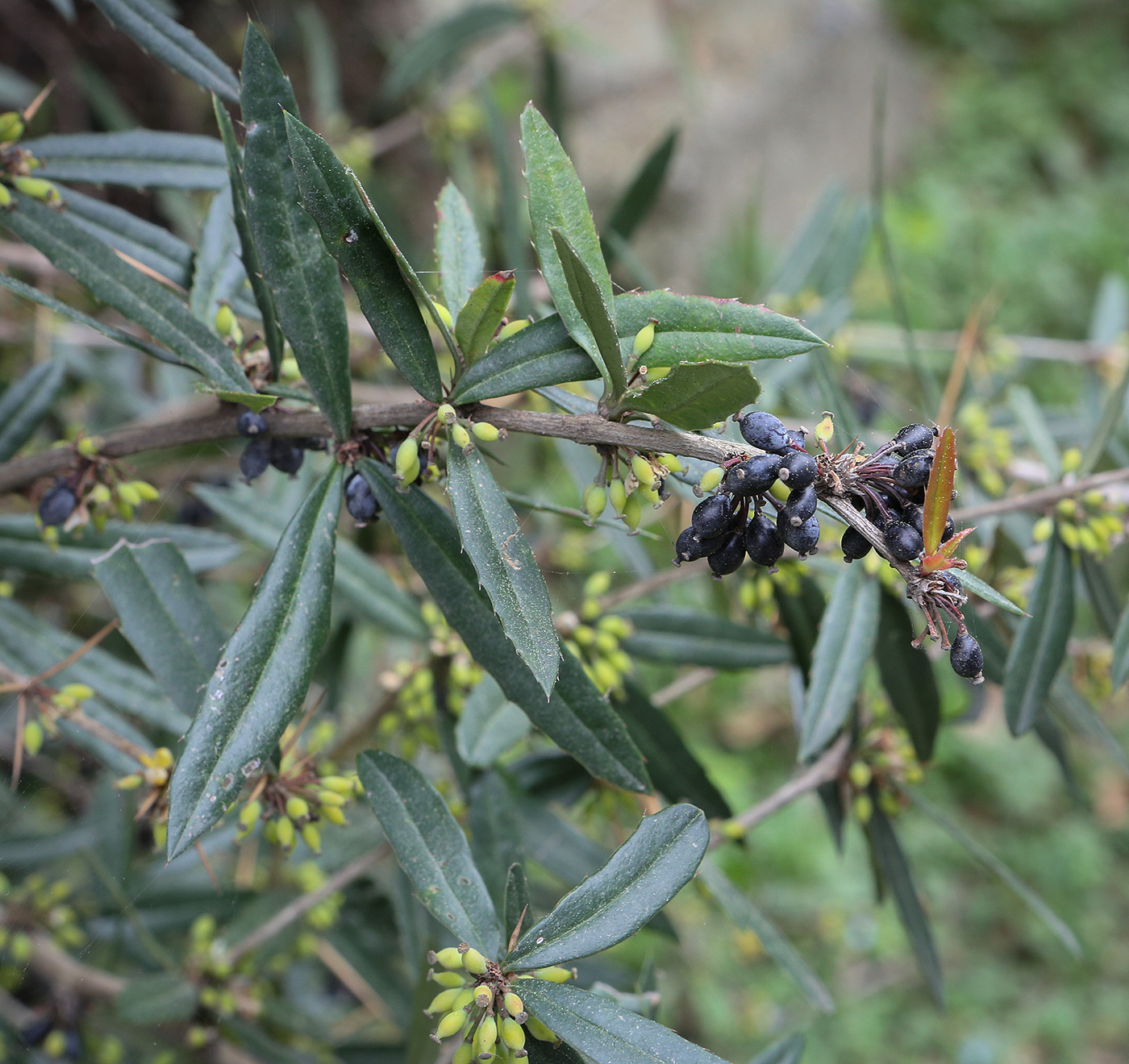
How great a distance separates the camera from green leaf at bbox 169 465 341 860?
0.67 metres

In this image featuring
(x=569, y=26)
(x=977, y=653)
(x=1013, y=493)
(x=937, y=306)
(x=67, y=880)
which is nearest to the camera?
(x=977, y=653)

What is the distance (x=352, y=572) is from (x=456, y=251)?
1.95 ft

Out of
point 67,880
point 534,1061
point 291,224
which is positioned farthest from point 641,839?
point 67,880

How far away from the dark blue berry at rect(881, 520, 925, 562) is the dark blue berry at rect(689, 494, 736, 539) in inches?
4.2

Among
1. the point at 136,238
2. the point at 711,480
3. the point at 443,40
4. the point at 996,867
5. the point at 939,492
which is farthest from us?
the point at 443,40

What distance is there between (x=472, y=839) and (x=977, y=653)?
67 cm

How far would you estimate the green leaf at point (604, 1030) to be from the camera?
0.68 meters

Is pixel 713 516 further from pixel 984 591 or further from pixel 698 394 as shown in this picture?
pixel 984 591

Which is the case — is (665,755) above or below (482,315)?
below

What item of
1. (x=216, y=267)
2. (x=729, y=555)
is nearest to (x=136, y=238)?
(x=216, y=267)

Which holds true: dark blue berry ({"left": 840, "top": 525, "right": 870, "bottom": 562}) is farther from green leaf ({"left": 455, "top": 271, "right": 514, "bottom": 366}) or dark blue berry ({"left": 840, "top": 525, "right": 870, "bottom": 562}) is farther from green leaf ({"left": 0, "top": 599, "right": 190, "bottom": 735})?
green leaf ({"left": 0, "top": 599, "right": 190, "bottom": 735})

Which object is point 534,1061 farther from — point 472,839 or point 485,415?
point 485,415

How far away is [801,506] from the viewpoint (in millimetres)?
615

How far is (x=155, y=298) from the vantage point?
819 mm
